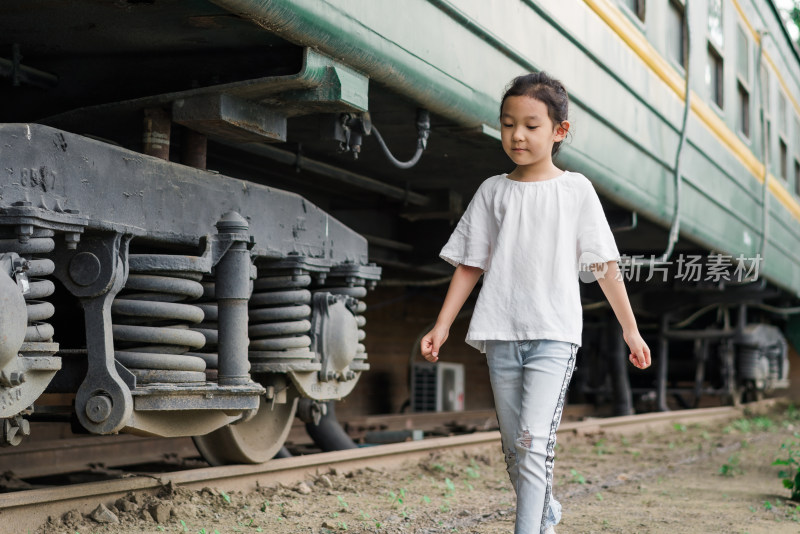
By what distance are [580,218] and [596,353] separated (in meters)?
10.4

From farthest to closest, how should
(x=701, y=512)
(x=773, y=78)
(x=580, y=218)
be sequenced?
(x=773, y=78), (x=701, y=512), (x=580, y=218)

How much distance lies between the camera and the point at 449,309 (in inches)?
110

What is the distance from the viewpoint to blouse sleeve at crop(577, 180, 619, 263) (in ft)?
8.82

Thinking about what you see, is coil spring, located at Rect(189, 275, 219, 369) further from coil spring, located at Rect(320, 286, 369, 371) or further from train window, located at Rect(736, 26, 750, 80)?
train window, located at Rect(736, 26, 750, 80)

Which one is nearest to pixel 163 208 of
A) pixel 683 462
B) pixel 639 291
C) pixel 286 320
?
pixel 286 320

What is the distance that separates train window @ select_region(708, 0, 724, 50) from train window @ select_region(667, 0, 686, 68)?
0.75 m

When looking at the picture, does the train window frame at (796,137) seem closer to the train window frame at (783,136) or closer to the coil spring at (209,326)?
the train window frame at (783,136)

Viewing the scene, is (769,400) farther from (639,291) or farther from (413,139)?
(413,139)

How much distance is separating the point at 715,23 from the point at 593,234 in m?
7.05

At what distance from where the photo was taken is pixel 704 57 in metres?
8.59

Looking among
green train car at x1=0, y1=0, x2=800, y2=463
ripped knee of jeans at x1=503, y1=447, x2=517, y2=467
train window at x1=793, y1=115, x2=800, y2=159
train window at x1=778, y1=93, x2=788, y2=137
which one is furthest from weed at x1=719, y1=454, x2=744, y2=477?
train window at x1=793, y1=115, x2=800, y2=159

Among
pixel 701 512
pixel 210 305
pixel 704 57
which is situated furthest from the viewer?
pixel 704 57

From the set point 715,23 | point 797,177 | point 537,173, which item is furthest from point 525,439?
point 797,177

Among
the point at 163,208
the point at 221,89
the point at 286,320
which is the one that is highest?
the point at 221,89
